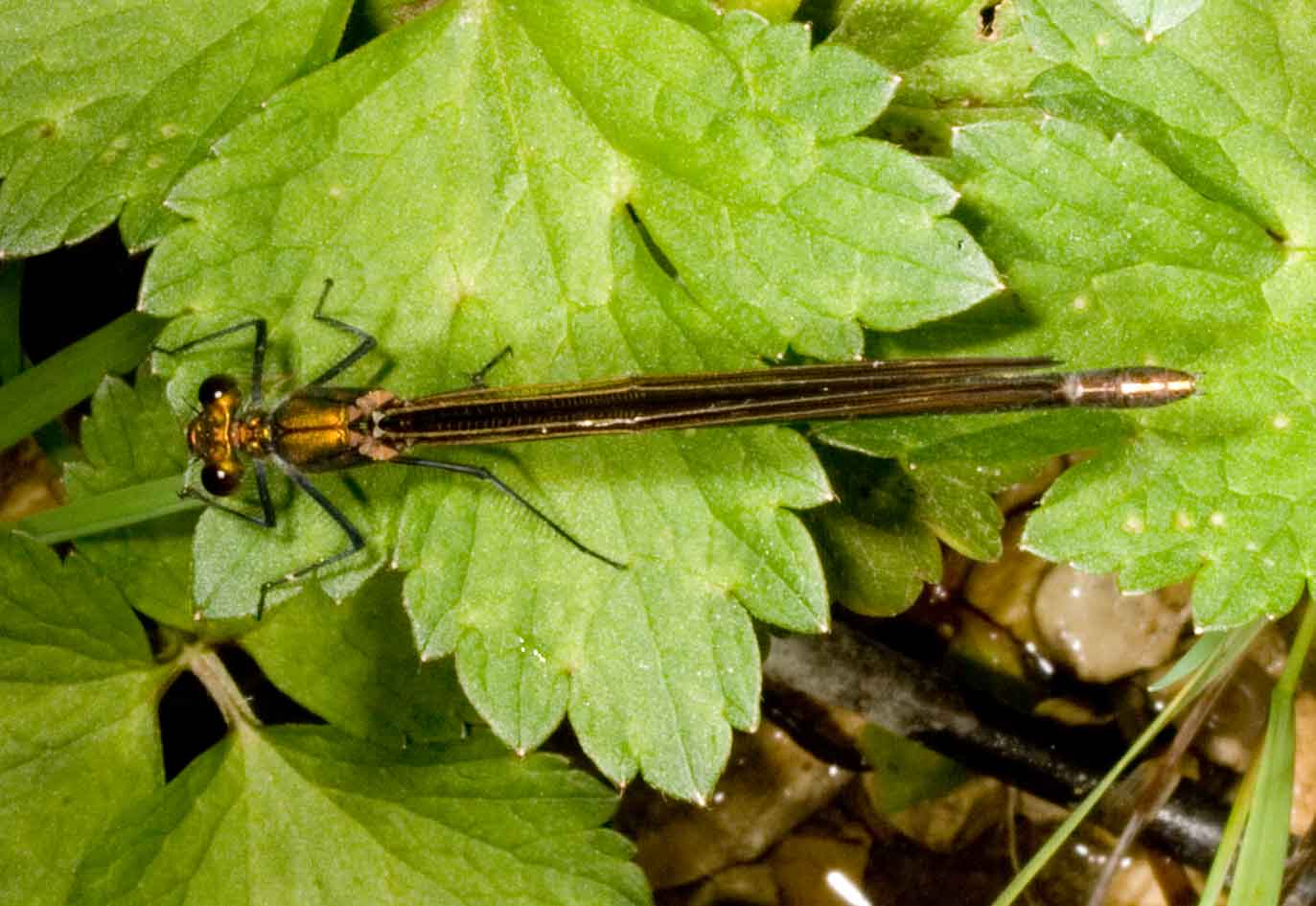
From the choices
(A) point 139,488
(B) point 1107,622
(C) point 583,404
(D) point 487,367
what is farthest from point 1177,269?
(A) point 139,488

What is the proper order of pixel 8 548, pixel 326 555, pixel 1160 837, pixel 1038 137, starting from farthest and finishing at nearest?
1. pixel 1160 837
2. pixel 8 548
3. pixel 326 555
4. pixel 1038 137

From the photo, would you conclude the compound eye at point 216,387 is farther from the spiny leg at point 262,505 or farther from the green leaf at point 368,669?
the green leaf at point 368,669

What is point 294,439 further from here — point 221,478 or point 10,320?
point 10,320

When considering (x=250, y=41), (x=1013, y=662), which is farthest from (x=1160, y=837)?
(x=250, y=41)

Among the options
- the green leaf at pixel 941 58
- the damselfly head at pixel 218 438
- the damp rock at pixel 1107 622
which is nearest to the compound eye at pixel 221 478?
the damselfly head at pixel 218 438

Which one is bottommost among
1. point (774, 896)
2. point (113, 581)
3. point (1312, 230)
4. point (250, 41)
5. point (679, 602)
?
point (774, 896)

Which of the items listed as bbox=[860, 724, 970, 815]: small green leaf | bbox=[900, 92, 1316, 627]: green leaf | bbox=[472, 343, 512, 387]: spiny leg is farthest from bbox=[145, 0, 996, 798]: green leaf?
bbox=[860, 724, 970, 815]: small green leaf

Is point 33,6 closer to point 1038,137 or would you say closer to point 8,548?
point 8,548
